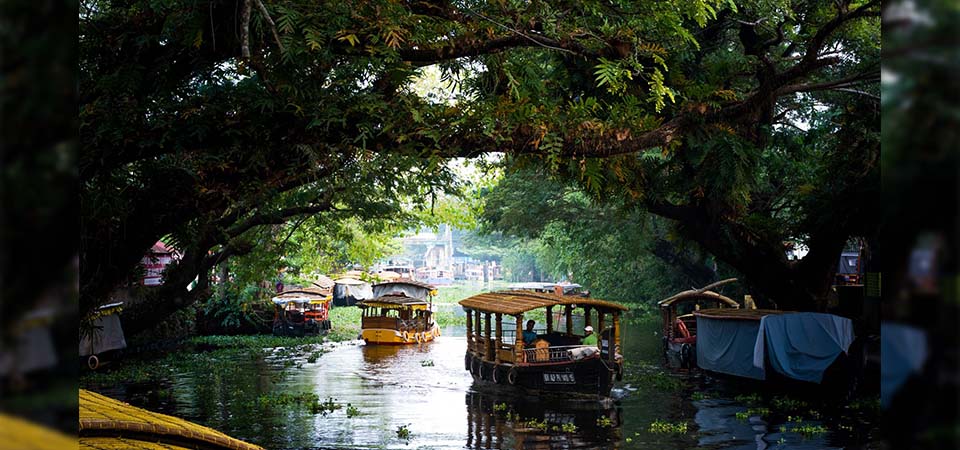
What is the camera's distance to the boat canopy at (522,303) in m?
15.7

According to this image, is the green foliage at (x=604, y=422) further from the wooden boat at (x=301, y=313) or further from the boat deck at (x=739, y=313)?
the wooden boat at (x=301, y=313)

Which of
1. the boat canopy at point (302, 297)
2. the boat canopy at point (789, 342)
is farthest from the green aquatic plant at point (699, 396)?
the boat canopy at point (302, 297)

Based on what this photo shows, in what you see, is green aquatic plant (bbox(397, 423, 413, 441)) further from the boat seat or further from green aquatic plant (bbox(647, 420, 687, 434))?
the boat seat

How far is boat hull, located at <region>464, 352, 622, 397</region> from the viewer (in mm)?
14992

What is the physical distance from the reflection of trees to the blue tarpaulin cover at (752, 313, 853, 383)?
2.95 m

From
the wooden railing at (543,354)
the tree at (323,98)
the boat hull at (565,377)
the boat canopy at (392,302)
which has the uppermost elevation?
the tree at (323,98)

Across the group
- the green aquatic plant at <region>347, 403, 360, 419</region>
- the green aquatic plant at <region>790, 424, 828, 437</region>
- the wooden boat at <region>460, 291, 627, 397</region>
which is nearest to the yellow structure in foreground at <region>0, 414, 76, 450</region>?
the green aquatic plant at <region>790, 424, 828, 437</region>

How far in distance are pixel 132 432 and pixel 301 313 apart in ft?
79.8

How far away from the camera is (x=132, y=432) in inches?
164

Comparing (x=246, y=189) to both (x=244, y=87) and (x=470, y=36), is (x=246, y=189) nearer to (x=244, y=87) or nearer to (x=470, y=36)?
(x=244, y=87)

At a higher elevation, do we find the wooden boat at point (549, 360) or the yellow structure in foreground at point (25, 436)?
the yellow structure in foreground at point (25, 436)

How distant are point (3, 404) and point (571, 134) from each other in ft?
14.0

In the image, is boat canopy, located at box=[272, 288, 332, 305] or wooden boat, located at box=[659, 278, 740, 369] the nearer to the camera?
wooden boat, located at box=[659, 278, 740, 369]

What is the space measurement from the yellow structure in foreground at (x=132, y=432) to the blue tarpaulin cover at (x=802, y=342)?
37.9 feet
